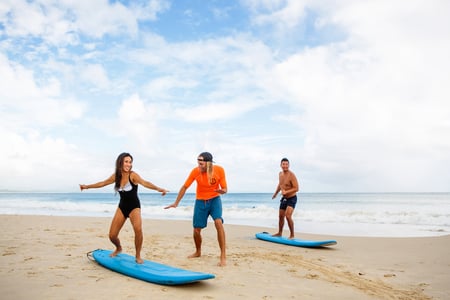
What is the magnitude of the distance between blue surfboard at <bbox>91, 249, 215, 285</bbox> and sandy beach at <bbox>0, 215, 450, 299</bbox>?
3.8 inches

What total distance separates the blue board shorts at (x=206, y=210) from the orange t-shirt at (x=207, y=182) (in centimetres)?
9

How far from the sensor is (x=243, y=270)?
589 cm

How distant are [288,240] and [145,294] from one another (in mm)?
5866

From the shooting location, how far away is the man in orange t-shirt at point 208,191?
6254 millimetres

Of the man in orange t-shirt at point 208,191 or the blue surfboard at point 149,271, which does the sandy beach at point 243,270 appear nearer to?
the blue surfboard at point 149,271

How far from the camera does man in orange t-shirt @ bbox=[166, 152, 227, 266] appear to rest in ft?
20.5

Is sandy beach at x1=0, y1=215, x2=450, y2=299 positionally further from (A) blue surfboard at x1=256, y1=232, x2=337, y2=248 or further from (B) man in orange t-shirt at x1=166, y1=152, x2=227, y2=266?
(B) man in orange t-shirt at x1=166, y1=152, x2=227, y2=266

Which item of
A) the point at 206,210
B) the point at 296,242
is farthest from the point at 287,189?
the point at 206,210

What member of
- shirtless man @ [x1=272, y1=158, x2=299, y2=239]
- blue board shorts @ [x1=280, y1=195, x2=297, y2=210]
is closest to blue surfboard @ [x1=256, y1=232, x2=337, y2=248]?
shirtless man @ [x1=272, y1=158, x2=299, y2=239]

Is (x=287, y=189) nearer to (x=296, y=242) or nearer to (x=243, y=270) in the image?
(x=296, y=242)

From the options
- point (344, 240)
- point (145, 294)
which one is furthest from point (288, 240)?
point (145, 294)

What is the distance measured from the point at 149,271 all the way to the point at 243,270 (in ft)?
5.52

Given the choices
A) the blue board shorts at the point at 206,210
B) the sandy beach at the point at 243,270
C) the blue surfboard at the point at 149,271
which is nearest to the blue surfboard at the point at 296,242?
the sandy beach at the point at 243,270

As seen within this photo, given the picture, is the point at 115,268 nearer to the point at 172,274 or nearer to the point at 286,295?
the point at 172,274
